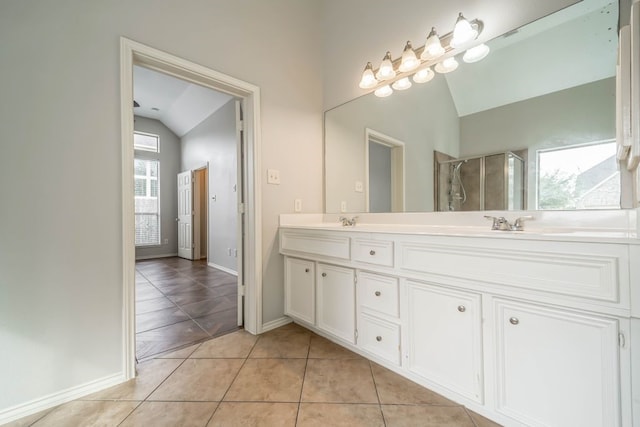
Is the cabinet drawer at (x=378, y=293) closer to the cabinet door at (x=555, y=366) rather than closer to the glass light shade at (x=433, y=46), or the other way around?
the cabinet door at (x=555, y=366)

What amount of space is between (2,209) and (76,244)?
0.31m

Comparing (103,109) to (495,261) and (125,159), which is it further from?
(495,261)

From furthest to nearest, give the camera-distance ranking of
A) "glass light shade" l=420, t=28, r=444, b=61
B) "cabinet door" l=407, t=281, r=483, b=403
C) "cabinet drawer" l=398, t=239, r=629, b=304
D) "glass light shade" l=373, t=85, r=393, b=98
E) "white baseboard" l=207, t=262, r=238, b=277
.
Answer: "white baseboard" l=207, t=262, r=238, b=277
"glass light shade" l=373, t=85, r=393, b=98
"glass light shade" l=420, t=28, r=444, b=61
"cabinet door" l=407, t=281, r=483, b=403
"cabinet drawer" l=398, t=239, r=629, b=304

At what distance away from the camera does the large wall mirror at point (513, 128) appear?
4.04ft

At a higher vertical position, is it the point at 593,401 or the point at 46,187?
the point at 46,187

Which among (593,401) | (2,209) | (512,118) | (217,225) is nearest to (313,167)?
(512,118)

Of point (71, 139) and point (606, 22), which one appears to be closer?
point (606, 22)

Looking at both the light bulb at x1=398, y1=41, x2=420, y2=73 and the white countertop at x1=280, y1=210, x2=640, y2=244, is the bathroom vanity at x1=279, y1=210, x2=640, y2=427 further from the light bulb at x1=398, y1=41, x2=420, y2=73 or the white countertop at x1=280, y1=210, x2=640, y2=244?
the light bulb at x1=398, y1=41, x2=420, y2=73

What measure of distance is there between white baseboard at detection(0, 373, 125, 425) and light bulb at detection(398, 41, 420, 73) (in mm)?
2603

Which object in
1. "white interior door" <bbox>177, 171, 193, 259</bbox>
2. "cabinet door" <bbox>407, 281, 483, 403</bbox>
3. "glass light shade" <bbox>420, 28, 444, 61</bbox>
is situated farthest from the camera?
"white interior door" <bbox>177, 171, 193, 259</bbox>

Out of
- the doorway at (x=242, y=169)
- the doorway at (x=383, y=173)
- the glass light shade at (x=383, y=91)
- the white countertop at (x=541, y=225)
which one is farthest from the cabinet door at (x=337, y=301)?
the glass light shade at (x=383, y=91)

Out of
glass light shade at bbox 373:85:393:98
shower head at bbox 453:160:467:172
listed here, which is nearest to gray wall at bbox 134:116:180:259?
glass light shade at bbox 373:85:393:98

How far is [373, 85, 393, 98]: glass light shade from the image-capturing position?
2.00m

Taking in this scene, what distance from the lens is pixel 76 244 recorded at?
1.36 meters
